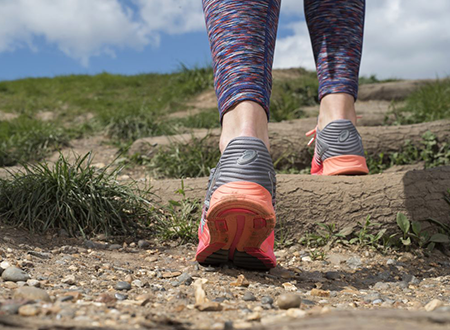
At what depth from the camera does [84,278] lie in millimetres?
1633

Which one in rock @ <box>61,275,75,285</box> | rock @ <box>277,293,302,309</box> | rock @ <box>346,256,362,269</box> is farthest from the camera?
rock @ <box>346,256,362,269</box>

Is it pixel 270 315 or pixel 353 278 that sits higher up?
pixel 270 315

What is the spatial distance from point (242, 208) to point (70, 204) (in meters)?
1.22

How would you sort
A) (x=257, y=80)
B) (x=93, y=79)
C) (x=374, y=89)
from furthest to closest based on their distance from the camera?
(x=93, y=79)
(x=374, y=89)
(x=257, y=80)

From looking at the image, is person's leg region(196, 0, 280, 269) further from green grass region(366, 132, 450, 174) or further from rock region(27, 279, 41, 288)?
green grass region(366, 132, 450, 174)

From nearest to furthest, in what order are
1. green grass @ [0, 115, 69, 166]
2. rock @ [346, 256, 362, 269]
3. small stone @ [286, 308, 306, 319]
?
small stone @ [286, 308, 306, 319] < rock @ [346, 256, 362, 269] < green grass @ [0, 115, 69, 166]

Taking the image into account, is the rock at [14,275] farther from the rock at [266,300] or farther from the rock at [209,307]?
the rock at [266,300]

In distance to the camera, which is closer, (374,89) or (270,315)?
(270,315)

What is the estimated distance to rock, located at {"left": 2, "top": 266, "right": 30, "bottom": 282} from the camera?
151 centimetres

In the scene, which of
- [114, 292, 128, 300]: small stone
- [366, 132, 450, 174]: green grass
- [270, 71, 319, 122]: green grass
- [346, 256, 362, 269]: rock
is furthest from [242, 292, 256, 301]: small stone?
[270, 71, 319, 122]: green grass

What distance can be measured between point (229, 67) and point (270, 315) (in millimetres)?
898

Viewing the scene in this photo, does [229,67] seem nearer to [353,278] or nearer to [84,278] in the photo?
[84,278]

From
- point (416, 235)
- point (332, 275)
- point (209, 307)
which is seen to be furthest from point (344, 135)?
point (209, 307)

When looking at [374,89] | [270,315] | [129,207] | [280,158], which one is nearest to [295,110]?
[280,158]
